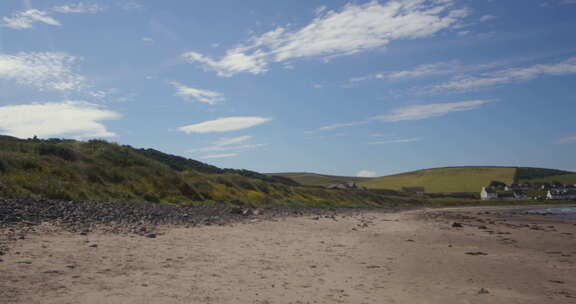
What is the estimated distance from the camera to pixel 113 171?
26.3 m

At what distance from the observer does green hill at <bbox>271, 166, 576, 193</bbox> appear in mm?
122125

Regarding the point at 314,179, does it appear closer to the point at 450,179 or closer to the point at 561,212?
the point at 450,179

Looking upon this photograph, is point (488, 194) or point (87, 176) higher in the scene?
point (87, 176)

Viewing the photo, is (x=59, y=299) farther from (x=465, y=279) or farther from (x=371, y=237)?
(x=371, y=237)

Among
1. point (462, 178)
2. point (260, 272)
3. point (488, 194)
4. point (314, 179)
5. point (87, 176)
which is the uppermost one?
point (462, 178)

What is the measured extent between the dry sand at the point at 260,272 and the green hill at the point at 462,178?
370 feet

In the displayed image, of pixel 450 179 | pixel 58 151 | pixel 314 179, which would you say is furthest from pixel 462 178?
pixel 58 151

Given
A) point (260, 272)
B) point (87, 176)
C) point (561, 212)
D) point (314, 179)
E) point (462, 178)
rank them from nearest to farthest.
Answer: point (260, 272) < point (87, 176) < point (561, 212) < point (462, 178) < point (314, 179)

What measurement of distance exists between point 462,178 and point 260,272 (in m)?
138

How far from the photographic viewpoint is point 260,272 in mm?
7430

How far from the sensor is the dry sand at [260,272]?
5617mm

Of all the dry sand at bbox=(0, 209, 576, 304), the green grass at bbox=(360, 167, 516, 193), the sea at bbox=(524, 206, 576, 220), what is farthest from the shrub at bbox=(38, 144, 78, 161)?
the green grass at bbox=(360, 167, 516, 193)

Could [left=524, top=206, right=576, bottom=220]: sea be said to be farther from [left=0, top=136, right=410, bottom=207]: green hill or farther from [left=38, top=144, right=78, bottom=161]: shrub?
[left=38, top=144, right=78, bottom=161]: shrub

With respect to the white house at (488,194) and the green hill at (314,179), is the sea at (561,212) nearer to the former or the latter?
the white house at (488,194)
